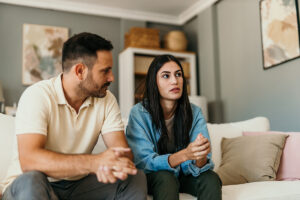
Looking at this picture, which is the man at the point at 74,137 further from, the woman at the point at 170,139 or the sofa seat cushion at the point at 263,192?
the sofa seat cushion at the point at 263,192

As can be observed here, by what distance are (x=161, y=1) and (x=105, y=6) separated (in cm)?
80

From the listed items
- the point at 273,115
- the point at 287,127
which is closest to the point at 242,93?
the point at 273,115

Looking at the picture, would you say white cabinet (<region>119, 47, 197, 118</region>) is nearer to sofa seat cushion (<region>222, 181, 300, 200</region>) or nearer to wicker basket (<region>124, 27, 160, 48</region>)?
wicker basket (<region>124, 27, 160, 48</region>)

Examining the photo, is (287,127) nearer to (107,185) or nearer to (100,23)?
(107,185)

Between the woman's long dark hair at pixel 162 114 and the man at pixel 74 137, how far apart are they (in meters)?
0.28

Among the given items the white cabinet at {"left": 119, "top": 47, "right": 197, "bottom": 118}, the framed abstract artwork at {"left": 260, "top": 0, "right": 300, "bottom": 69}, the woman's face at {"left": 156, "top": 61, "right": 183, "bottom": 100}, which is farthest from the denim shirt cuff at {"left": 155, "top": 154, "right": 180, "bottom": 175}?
the white cabinet at {"left": 119, "top": 47, "right": 197, "bottom": 118}

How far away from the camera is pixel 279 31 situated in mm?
3170

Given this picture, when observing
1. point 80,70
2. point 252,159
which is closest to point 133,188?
point 80,70

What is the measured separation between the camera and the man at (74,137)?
47.1 inches

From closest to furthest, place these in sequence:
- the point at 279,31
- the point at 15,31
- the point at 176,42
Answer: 1. the point at 279,31
2. the point at 15,31
3. the point at 176,42

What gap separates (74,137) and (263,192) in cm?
99

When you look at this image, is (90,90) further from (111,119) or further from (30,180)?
(30,180)

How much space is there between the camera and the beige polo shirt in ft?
4.33

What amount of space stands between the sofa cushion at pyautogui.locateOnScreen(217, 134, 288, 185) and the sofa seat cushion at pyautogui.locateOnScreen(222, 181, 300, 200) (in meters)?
0.16
